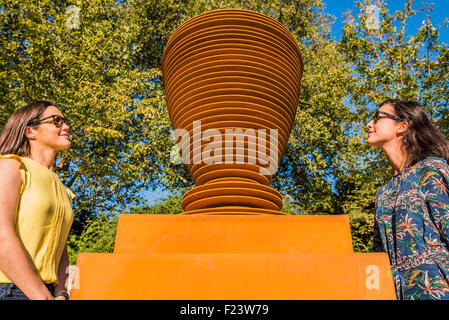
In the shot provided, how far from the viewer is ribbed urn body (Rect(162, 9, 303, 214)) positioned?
6.80ft

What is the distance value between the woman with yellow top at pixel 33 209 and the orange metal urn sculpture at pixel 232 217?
17cm

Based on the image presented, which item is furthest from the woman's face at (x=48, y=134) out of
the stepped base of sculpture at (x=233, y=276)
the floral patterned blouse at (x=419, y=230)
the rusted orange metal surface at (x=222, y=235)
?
the floral patterned blouse at (x=419, y=230)

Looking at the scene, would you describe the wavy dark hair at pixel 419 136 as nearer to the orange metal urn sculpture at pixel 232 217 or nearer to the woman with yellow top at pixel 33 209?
the orange metal urn sculpture at pixel 232 217

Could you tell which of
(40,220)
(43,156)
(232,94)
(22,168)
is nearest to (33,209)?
(40,220)

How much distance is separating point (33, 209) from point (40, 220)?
52mm

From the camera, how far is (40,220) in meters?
1.35

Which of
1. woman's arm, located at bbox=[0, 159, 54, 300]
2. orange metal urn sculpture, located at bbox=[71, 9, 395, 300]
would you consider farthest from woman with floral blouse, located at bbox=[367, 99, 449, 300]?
woman's arm, located at bbox=[0, 159, 54, 300]

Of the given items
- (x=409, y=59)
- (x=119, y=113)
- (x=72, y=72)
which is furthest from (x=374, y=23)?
(x=72, y=72)

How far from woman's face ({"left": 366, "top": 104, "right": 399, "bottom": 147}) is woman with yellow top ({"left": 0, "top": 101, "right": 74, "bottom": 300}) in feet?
5.25

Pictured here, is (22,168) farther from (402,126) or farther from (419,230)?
(402,126)

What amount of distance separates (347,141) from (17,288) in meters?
11.3

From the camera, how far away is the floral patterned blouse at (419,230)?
1322 mm

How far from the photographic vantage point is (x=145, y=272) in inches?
51.8
